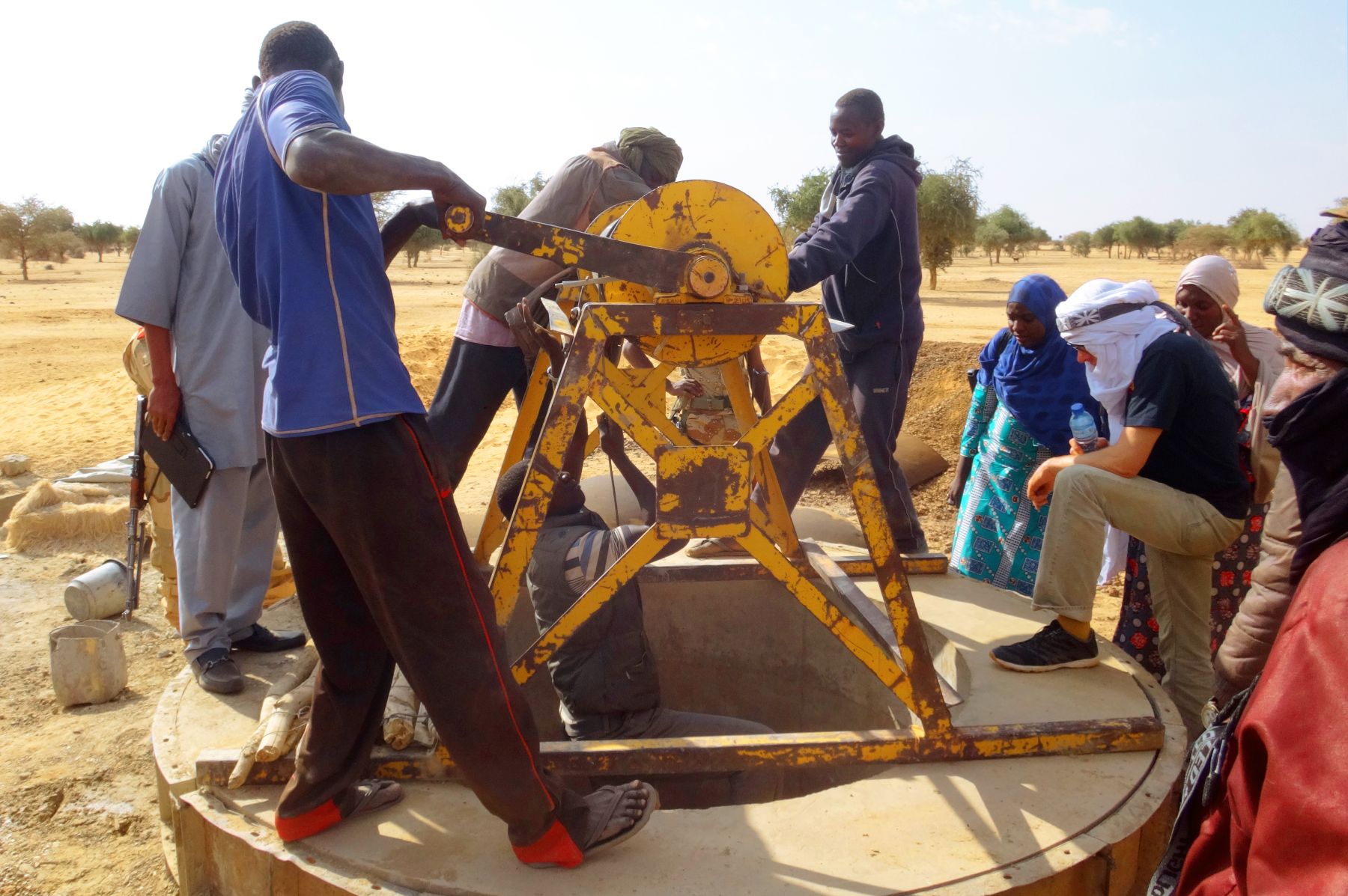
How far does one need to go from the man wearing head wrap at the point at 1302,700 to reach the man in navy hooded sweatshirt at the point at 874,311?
7.91 ft

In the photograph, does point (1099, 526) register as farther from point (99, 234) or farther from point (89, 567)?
point (99, 234)

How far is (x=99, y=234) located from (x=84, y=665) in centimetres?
5030

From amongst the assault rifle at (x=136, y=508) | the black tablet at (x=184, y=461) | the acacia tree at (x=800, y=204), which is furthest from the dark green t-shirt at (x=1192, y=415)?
the acacia tree at (x=800, y=204)

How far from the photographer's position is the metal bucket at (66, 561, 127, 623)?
4742 millimetres

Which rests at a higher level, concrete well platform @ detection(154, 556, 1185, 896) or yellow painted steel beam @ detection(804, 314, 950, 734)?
yellow painted steel beam @ detection(804, 314, 950, 734)

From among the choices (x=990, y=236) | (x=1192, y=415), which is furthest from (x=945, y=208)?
(x=1192, y=415)

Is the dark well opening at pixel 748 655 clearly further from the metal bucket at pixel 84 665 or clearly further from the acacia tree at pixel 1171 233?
the acacia tree at pixel 1171 233

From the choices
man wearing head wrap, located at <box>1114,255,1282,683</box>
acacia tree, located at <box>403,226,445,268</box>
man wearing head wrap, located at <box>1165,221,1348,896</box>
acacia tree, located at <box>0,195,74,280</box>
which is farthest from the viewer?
acacia tree, located at <box>403,226,445,268</box>

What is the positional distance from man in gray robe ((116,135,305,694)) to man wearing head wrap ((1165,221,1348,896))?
105 inches

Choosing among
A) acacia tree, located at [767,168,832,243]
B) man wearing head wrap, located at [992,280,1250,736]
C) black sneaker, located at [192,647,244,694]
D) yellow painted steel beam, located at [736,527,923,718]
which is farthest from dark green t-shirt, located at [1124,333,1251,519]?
acacia tree, located at [767,168,832,243]

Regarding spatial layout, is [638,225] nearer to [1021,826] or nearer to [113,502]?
[1021,826]

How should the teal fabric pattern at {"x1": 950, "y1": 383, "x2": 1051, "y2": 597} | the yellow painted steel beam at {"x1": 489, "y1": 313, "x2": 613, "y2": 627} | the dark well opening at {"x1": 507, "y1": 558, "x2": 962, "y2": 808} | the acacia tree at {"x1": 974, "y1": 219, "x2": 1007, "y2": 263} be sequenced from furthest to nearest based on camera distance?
1. the acacia tree at {"x1": 974, "y1": 219, "x2": 1007, "y2": 263}
2. the teal fabric pattern at {"x1": 950, "y1": 383, "x2": 1051, "y2": 597}
3. the dark well opening at {"x1": 507, "y1": 558, "x2": 962, "y2": 808}
4. the yellow painted steel beam at {"x1": 489, "y1": 313, "x2": 613, "y2": 627}

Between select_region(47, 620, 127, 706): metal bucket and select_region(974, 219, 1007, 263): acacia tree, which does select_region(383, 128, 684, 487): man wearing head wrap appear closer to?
select_region(47, 620, 127, 706): metal bucket

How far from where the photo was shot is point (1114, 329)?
9.91 feet
